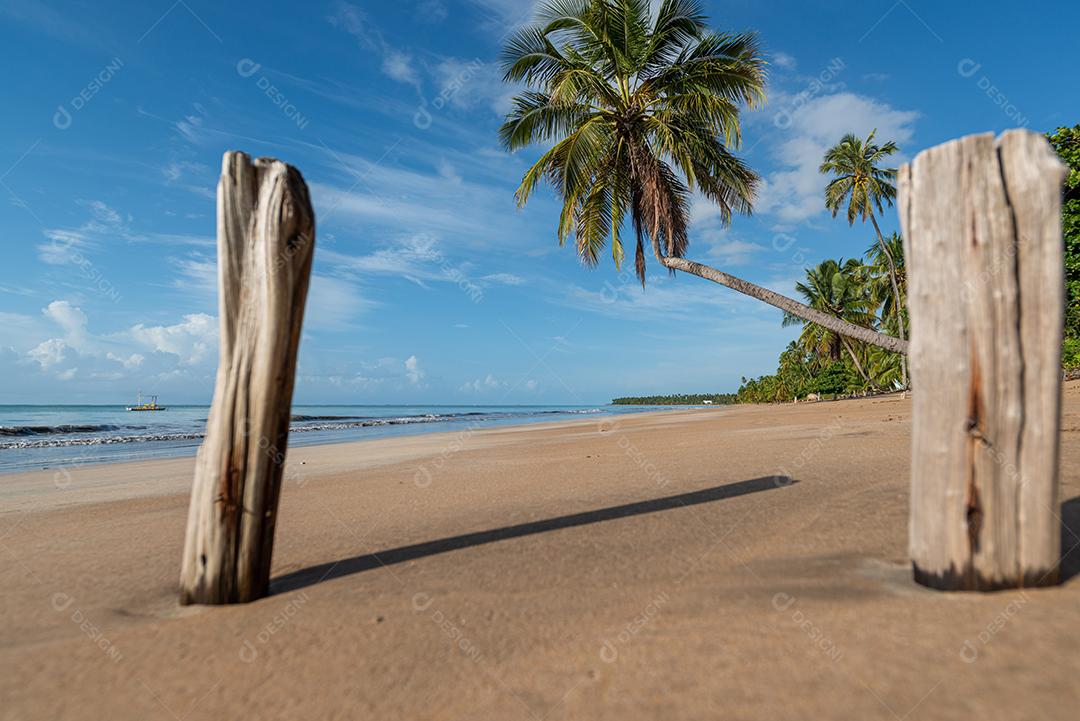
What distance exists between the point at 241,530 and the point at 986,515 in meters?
3.20

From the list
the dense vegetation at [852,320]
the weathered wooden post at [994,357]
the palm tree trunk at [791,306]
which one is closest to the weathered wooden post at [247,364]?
the weathered wooden post at [994,357]

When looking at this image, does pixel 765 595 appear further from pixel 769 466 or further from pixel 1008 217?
pixel 769 466

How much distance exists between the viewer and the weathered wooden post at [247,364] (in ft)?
8.71

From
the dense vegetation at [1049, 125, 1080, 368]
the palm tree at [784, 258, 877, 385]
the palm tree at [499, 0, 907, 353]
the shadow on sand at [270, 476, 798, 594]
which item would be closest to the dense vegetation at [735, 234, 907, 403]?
the palm tree at [784, 258, 877, 385]

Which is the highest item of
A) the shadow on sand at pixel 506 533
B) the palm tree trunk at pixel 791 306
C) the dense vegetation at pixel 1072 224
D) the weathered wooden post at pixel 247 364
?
the dense vegetation at pixel 1072 224

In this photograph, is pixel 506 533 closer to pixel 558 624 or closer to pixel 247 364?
pixel 558 624

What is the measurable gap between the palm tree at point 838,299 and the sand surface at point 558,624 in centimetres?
3809

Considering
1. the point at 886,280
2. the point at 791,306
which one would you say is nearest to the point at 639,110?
the point at 791,306

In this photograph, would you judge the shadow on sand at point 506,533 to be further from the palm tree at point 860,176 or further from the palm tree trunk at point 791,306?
the palm tree at point 860,176

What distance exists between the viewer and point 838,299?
41438mm

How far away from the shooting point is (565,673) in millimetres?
1994

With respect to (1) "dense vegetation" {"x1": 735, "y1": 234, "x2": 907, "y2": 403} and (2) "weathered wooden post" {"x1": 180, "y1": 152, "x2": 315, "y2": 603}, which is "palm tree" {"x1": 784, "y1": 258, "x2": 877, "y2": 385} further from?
(2) "weathered wooden post" {"x1": 180, "y1": 152, "x2": 315, "y2": 603}

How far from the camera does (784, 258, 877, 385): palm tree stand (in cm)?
3953

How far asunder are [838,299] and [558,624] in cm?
4493
